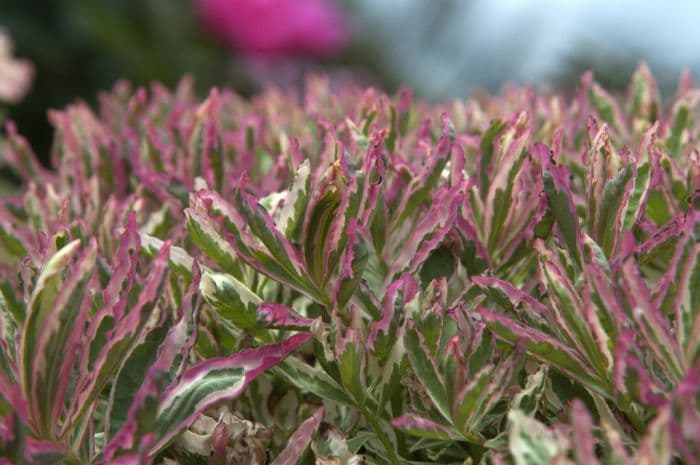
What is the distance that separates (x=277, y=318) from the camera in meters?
0.75

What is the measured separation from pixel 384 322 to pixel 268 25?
5.03m

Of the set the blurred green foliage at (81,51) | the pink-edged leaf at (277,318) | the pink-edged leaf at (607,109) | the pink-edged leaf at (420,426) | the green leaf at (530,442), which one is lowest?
the green leaf at (530,442)

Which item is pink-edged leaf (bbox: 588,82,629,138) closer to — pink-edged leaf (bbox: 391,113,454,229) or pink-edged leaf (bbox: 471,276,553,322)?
pink-edged leaf (bbox: 391,113,454,229)

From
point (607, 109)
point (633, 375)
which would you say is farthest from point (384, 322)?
point (607, 109)

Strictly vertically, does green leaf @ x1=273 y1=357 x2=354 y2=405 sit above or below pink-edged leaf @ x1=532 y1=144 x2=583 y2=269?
below

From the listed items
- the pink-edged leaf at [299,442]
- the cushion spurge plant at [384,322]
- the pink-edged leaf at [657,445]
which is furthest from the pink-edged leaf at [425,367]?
the pink-edged leaf at [657,445]

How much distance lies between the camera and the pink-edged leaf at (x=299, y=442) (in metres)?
0.75

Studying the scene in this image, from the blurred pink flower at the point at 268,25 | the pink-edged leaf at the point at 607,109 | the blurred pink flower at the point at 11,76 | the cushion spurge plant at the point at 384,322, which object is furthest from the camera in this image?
the blurred pink flower at the point at 268,25

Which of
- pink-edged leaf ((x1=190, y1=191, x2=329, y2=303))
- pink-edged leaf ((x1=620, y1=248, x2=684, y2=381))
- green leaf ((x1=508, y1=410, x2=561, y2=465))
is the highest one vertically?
pink-edged leaf ((x1=190, y1=191, x2=329, y2=303))

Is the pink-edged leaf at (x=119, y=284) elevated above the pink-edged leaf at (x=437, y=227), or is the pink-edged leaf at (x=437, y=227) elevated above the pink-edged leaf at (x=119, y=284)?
the pink-edged leaf at (x=437, y=227)

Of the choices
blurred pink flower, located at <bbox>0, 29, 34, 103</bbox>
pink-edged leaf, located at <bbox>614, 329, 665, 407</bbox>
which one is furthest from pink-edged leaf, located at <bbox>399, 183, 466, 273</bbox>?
blurred pink flower, located at <bbox>0, 29, 34, 103</bbox>

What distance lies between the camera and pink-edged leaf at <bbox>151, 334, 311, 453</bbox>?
2.29ft

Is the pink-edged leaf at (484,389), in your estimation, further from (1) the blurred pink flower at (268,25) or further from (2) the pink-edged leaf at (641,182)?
(1) the blurred pink flower at (268,25)

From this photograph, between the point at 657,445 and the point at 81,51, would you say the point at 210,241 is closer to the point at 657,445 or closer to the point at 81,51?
the point at 657,445
